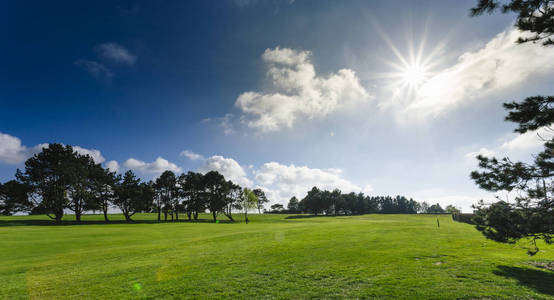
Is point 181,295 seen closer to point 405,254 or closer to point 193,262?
point 193,262

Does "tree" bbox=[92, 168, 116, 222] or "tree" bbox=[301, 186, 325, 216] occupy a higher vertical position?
"tree" bbox=[92, 168, 116, 222]

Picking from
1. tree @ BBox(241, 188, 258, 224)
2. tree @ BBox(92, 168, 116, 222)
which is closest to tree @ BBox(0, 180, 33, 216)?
tree @ BBox(92, 168, 116, 222)

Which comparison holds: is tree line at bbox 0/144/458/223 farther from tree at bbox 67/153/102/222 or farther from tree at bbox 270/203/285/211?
tree at bbox 270/203/285/211

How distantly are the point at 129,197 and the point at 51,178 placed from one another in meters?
18.5

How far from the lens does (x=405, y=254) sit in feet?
45.5

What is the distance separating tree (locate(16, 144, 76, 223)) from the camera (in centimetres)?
5488

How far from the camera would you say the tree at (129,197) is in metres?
68.4

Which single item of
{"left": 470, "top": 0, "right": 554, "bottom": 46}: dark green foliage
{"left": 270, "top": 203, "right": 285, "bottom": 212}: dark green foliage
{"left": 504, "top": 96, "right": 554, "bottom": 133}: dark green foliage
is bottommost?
{"left": 270, "top": 203, "right": 285, "bottom": 212}: dark green foliage

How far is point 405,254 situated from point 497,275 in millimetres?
4977

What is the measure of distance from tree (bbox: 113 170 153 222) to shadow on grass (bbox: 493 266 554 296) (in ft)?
260

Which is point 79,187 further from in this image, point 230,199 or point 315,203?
point 315,203

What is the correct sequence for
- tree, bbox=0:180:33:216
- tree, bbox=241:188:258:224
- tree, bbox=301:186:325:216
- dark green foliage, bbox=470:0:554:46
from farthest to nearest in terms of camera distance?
tree, bbox=301:186:325:216, tree, bbox=241:188:258:224, tree, bbox=0:180:33:216, dark green foliage, bbox=470:0:554:46

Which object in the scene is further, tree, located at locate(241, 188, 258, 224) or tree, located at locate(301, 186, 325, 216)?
tree, located at locate(301, 186, 325, 216)

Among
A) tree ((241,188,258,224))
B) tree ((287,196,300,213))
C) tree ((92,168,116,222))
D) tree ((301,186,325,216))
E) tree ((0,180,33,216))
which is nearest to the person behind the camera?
tree ((0,180,33,216))
